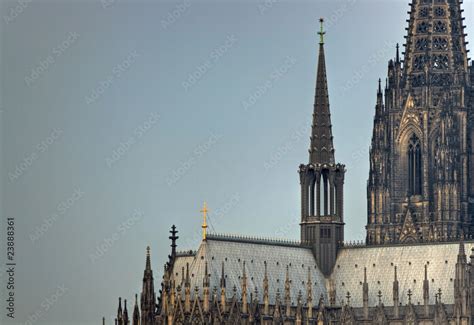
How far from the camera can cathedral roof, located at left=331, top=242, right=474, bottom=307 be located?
533 feet

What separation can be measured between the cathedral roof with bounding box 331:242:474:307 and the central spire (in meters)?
7.91

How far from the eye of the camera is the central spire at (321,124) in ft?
568

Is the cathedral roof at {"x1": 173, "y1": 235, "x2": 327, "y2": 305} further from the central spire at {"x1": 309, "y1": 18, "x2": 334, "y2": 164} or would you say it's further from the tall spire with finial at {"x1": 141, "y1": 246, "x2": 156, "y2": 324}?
the central spire at {"x1": 309, "y1": 18, "x2": 334, "y2": 164}

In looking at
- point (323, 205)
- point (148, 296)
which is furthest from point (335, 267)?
point (148, 296)

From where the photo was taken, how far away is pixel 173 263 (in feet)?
536

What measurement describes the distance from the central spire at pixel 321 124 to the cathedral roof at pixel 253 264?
7.61 metres

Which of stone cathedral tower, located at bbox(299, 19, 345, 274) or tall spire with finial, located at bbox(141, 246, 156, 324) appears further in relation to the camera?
stone cathedral tower, located at bbox(299, 19, 345, 274)

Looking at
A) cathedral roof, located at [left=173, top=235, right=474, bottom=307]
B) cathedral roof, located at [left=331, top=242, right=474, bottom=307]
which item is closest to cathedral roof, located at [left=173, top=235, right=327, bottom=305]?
cathedral roof, located at [left=173, top=235, right=474, bottom=307]

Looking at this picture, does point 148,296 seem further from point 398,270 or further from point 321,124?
point 321,124

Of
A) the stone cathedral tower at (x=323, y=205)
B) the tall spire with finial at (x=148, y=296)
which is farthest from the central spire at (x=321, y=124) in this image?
the tall spire with finial at (x=148, y=296)

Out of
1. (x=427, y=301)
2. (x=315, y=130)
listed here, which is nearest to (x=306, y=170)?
(x=315, y=130)

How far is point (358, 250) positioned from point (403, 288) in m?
6.23

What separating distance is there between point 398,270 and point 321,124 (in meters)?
15.6

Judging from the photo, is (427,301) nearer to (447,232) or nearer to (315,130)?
(315,130)
